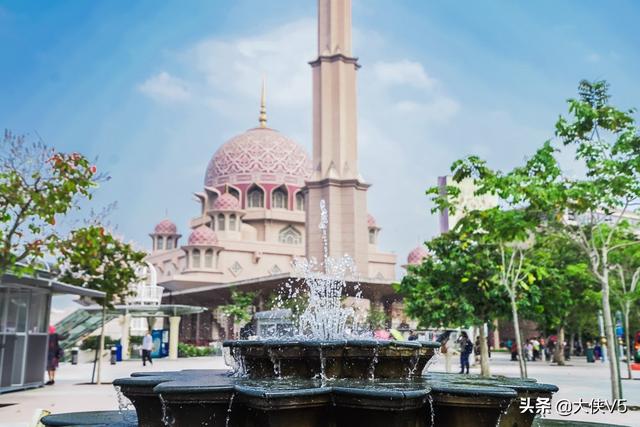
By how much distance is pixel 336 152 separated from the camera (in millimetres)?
39750

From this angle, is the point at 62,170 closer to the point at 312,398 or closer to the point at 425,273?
the point at 312,398

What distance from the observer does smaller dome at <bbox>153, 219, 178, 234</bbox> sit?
209 feet

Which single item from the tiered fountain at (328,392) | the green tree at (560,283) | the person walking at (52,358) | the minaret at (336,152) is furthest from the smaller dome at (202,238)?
the tiered fountain at (328,392)

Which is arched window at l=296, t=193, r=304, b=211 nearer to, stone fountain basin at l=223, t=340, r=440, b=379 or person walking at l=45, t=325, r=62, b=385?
person walking at l=45, t=325, r=62, b=385

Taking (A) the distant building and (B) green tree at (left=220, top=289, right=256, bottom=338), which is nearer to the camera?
(A) the distant building

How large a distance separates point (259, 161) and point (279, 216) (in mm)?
5521

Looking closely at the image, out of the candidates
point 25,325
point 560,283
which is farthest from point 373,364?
point 560,283

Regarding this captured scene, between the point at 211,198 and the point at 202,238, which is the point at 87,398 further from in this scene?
the point at 211,198

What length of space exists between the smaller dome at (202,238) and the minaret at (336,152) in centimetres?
1487

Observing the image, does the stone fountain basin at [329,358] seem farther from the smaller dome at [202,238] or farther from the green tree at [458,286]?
the smaller dome at [202,238]

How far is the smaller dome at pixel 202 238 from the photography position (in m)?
53.0

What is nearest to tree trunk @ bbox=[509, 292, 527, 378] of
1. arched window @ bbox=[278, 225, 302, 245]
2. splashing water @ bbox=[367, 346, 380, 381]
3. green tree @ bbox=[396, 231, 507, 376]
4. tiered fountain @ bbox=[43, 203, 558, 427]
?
green tree @ bbox=[396, 231, 507, 376]

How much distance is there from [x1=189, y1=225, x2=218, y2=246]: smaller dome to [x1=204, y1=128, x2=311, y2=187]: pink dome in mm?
7963

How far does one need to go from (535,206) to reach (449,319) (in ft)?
32.9
